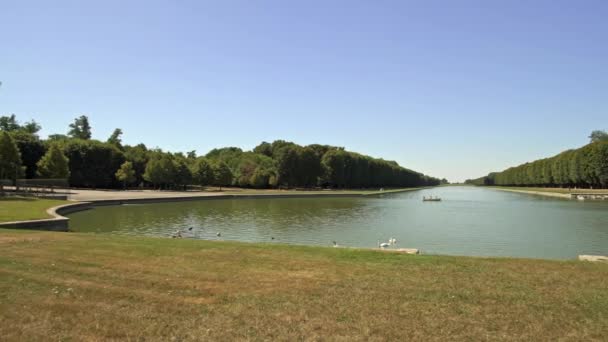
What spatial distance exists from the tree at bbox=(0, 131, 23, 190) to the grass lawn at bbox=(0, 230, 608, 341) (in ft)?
160

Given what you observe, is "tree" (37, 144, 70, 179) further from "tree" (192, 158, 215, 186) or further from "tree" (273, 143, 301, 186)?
"tree" (273, 143, 301, 186)

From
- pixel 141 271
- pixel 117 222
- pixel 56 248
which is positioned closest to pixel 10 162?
pixel 117 222

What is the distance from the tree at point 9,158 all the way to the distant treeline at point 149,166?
3.9 inches

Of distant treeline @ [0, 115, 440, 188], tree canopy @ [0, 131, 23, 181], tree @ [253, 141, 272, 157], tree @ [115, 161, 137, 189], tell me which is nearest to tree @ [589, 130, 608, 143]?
distant treeline @ [0, 115, 440, 188]

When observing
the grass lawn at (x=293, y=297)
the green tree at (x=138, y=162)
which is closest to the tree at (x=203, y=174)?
the green tree at (x=138, y=162)

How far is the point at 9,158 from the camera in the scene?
53688mm

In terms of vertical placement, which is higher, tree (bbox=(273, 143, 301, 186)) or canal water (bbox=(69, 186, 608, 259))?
tree (bbox=(273, 143, 301, 186))

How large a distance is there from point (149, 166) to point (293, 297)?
90721 mm

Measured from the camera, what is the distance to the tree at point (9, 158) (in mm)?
52812

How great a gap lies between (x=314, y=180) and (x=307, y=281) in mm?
109432

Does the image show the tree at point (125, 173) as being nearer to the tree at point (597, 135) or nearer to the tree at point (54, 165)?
the tree at point (54, 165)

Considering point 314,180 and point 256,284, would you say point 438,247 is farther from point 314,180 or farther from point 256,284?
point 314,180

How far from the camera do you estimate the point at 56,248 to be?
13.0 meters

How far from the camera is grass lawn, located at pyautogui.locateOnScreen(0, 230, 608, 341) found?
6.64m
